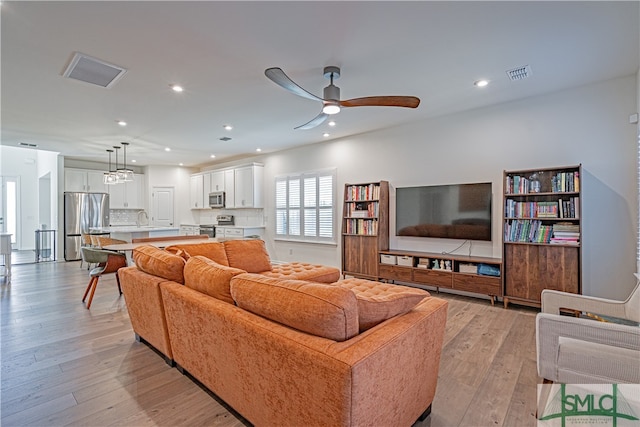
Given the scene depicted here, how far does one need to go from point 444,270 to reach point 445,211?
88cm

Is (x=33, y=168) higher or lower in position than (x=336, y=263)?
higher

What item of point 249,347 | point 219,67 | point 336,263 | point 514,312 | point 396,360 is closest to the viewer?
point 396,360

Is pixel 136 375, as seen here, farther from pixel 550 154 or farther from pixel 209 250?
pixel 550 154

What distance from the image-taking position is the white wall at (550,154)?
132 inches

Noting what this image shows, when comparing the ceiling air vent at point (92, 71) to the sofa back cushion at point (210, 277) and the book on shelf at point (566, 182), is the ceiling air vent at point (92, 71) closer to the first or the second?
the sofa back cushion at point (210, 277)

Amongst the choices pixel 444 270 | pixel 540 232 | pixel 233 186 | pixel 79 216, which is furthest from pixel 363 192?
pixel 79 216

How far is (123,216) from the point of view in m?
8.92

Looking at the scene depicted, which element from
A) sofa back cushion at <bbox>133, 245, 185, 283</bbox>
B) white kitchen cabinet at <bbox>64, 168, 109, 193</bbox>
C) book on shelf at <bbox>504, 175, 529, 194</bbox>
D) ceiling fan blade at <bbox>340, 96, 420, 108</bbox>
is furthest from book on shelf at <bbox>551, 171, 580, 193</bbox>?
white kitchen cabinet at <bbox>64, 168, 109, 193</bbox>

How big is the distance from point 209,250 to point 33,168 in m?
9.78

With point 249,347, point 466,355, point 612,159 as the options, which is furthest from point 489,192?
point 249,347

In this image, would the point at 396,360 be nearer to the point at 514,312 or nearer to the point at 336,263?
the point at 514,312

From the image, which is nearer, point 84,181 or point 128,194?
point 84,181

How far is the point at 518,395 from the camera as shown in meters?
2.03

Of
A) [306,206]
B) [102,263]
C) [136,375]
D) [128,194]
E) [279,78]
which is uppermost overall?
[279,78]
